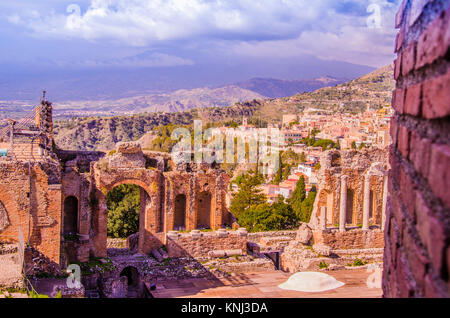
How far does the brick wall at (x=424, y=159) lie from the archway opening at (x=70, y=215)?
674 inches

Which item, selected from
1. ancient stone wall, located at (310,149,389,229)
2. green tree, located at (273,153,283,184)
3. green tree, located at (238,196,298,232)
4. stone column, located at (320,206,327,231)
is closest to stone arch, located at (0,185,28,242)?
stone column, located at (320,206,327,231)

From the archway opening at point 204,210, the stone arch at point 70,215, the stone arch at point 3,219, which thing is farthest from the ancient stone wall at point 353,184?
the stone arch at point 3,219

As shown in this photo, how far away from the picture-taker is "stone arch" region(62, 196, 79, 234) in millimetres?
18141

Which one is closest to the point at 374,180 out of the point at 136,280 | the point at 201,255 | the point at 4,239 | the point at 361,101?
the point at 201,255

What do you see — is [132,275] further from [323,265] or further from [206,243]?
[323,265]

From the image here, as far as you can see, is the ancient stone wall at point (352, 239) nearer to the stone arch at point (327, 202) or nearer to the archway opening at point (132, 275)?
the stone arch at point (327, 202)

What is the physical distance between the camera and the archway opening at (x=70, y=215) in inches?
715

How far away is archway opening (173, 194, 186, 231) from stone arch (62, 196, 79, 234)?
4267 mm

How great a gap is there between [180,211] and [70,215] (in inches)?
185

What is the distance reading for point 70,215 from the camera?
18.2 meters

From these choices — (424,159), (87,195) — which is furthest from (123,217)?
(424,159)

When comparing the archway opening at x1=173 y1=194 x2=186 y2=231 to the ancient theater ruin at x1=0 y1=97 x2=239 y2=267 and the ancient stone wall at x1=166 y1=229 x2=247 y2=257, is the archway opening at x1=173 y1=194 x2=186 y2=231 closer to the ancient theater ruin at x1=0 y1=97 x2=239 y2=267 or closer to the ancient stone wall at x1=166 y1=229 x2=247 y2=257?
the ancient theater ruin at x1=0 y1=97 x2=239 y2=267

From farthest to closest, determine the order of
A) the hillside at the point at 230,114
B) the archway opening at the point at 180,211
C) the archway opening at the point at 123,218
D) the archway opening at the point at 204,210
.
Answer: the hillside at the point at 230,114 < the archway opening at the point at 123,218 < the archway opening at the point at 204,210 < the archway opening at the point at 180,211
